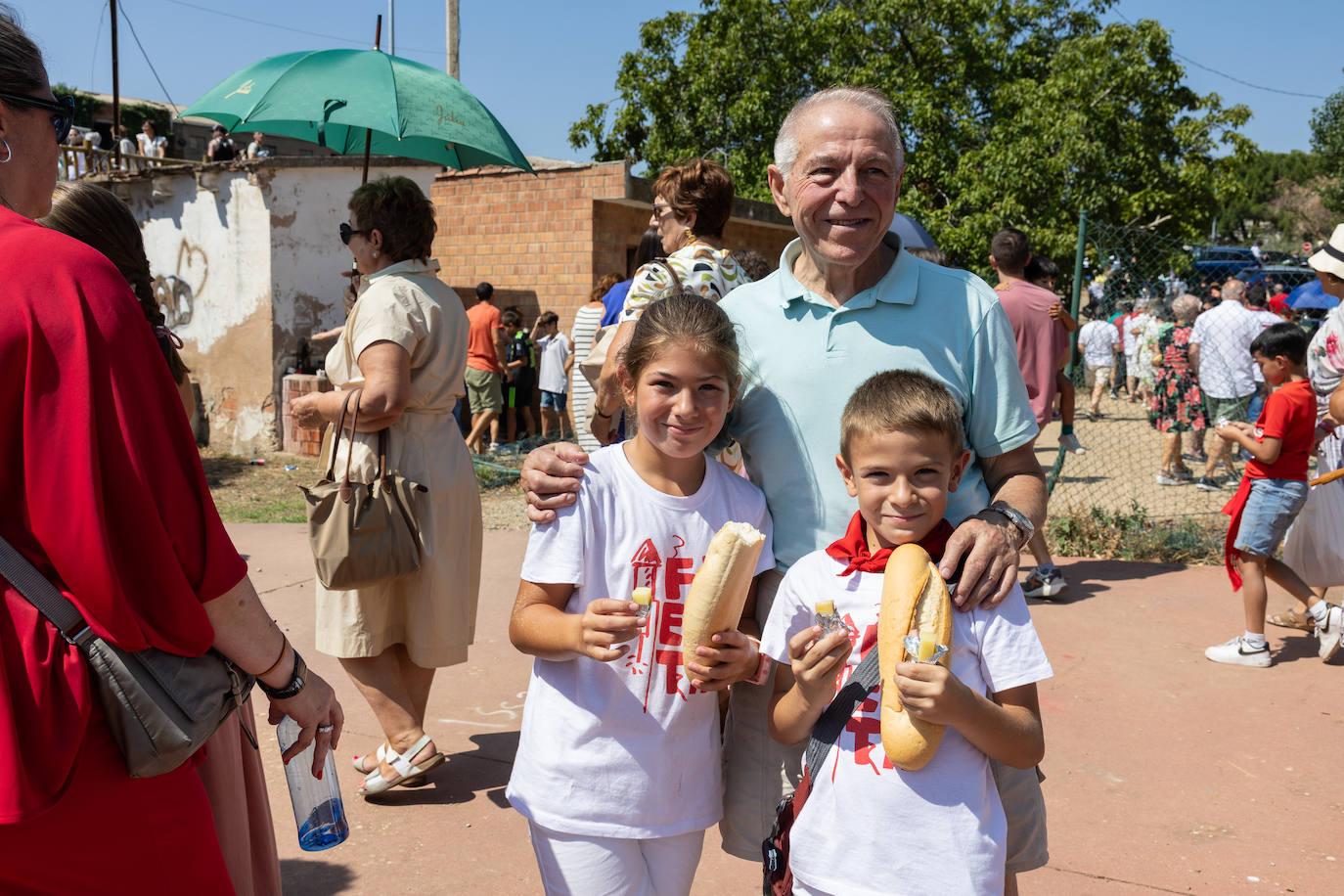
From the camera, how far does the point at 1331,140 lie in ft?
151

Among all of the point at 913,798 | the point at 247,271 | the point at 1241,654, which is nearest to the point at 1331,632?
the point at 1241,654

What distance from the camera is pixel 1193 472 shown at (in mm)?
12508

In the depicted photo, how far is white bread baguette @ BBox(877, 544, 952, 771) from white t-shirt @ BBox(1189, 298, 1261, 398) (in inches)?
407

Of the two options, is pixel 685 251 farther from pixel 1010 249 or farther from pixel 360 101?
pixel 1010 249

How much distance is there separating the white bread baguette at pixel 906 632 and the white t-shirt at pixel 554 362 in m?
11.0

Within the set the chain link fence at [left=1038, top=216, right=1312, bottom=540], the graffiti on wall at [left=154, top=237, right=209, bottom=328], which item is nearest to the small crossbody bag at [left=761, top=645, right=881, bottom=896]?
the chain link fence at [left=1038, top=216, right=1312, bottom=540]

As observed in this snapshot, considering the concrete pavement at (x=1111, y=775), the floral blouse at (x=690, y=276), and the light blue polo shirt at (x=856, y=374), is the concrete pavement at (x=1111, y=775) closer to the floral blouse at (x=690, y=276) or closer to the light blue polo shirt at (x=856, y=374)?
the light blue polo shirt at (x=856, y=374)

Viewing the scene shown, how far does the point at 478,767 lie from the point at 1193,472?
11.1 meters

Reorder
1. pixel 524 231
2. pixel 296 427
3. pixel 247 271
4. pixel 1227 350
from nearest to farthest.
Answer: pixel 1227 350 → pixel 296 427 → pixel 247 271 → pixel 524 231

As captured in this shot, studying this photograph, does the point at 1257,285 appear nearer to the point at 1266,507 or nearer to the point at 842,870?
the point at 1266,507

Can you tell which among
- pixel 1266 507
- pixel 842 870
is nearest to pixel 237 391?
pixel 1266 507

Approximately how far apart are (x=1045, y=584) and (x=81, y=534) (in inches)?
234

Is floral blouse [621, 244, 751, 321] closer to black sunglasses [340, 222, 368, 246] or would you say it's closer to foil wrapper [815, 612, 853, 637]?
black sunglasses [340, 222, 368, 246]

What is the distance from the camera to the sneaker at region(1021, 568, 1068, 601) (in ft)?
21.0
